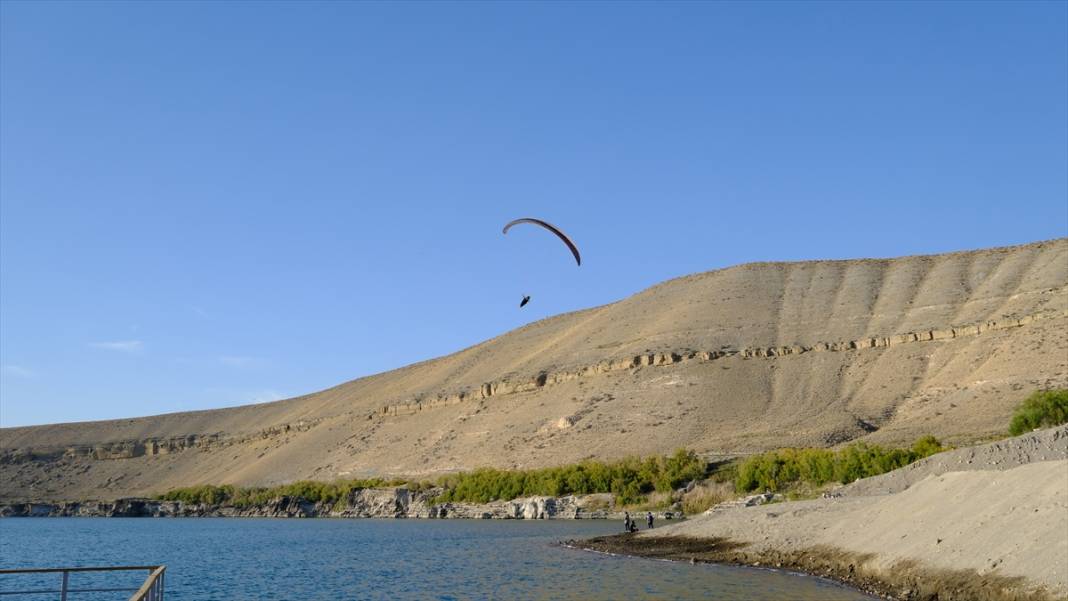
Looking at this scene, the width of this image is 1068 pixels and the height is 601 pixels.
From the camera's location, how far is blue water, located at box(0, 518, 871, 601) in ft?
93.0

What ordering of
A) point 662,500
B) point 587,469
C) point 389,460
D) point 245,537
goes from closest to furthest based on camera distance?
point 245,537, point 662,500, point 587,469, point 389,460

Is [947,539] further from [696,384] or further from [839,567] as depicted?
[696,384]

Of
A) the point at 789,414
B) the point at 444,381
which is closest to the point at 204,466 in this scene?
the point at 444,381

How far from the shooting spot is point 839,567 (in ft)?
95.6

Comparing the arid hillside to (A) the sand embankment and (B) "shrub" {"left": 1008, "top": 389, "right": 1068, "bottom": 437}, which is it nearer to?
(B) "shrub" {"left": 1008, "top": 389, "right": 1068, "bottom": 437}

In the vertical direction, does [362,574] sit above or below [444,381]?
below

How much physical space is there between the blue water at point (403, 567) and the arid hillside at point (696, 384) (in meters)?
22.7

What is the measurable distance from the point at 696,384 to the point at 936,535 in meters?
64.5

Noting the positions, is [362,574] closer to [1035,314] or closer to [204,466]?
[1035,314]

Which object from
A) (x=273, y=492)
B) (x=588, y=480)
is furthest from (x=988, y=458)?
(x=273, y=492)

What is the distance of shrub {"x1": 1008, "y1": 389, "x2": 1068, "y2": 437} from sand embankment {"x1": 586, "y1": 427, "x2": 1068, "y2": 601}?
35.4ft

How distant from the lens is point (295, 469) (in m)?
111

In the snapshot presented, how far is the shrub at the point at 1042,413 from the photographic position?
48.9 m

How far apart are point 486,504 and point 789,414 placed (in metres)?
25.8
